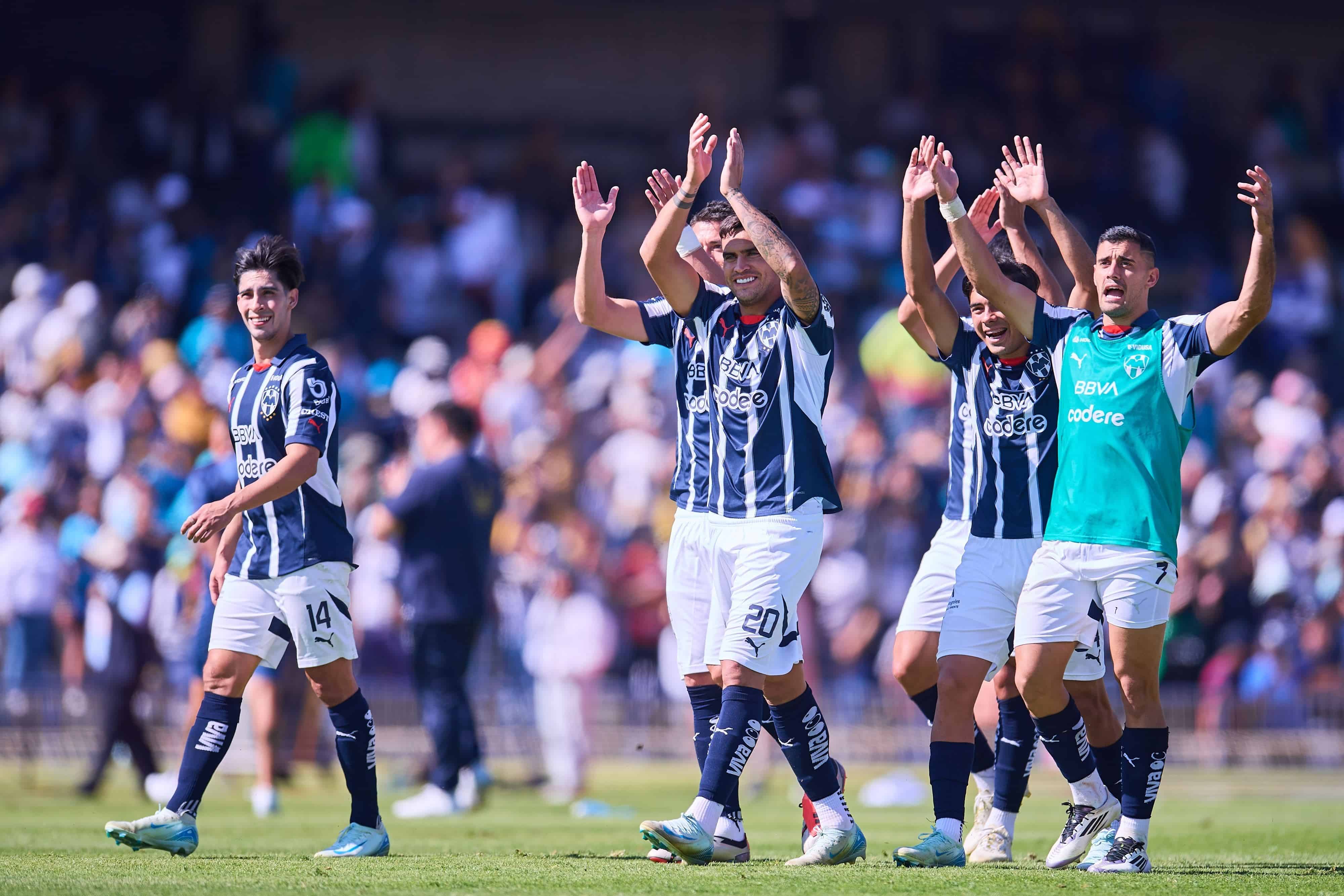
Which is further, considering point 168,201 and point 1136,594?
point 168,201

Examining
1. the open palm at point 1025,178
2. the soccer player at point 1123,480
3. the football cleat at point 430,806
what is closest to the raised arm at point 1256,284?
the soccer player at point 1123,480

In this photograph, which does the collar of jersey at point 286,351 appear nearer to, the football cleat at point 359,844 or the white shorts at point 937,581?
the football cleat at point 359,844

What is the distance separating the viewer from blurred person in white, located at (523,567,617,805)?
13695mm

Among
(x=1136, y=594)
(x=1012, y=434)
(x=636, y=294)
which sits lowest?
(x=1136, y=594)

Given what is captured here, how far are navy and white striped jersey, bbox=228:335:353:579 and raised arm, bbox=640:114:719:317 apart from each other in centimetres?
155

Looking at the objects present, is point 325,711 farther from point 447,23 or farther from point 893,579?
point 447,23

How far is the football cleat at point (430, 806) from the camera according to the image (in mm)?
11672

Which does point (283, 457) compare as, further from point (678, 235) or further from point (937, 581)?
point (937, 581)

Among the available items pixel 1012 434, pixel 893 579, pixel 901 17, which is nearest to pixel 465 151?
pixel 901 17

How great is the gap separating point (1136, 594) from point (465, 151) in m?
17.5

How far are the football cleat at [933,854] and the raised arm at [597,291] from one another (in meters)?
2.53

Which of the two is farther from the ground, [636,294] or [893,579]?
[636,294]

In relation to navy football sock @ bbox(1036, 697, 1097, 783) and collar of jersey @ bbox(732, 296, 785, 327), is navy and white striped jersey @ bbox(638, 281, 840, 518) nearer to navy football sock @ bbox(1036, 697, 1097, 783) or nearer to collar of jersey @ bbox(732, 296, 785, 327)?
collar of jersey @ bbox(732, 296, 785, 327)

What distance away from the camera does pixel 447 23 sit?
24.8m
